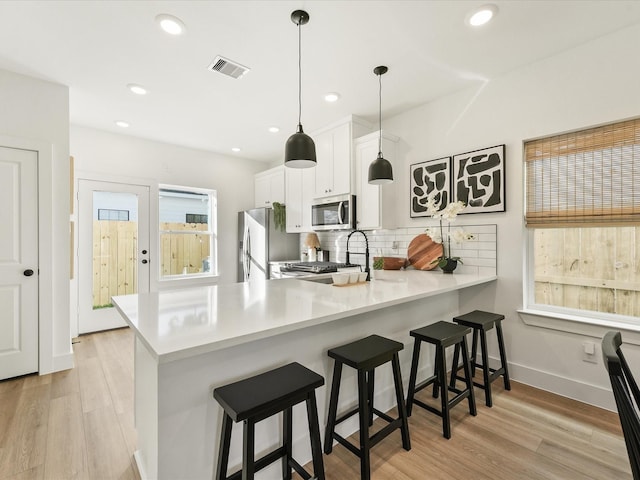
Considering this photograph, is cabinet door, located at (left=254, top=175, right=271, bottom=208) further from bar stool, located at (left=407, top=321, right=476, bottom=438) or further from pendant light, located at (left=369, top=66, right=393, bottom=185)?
bar stool, located at (left=407, top=321, right=476, bottom=438)

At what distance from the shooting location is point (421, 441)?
6.10 ft

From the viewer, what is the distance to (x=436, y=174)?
3.14 metres

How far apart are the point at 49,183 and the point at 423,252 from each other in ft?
12.0

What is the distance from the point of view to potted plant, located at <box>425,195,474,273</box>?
2779 millimetres

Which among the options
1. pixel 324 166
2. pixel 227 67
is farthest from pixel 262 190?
pixel 227 67

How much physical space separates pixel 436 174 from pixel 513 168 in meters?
0.69

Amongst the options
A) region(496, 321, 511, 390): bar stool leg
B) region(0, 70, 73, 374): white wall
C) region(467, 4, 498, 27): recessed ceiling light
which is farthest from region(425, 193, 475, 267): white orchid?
region(0, 70, 73, 374): white wall

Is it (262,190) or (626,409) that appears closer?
(626,409)

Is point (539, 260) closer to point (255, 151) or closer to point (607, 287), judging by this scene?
point (607, 287)

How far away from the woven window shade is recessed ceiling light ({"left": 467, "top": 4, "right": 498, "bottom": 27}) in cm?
109

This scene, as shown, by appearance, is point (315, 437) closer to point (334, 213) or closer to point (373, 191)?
point (373, 191)

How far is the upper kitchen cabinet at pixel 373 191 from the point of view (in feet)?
10.9

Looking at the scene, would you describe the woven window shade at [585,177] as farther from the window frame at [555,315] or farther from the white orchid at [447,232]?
the white orchid at [447,232]

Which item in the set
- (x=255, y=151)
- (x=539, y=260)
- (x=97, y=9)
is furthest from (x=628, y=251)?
(x=255, y=151)
